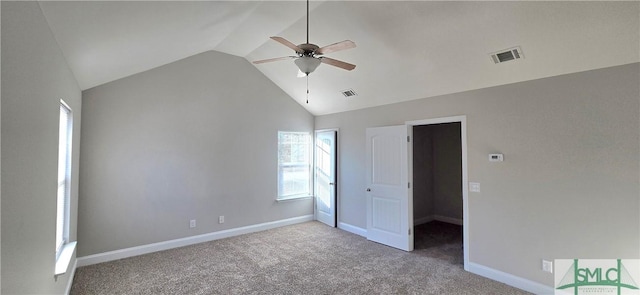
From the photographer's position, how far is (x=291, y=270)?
11.6 ft

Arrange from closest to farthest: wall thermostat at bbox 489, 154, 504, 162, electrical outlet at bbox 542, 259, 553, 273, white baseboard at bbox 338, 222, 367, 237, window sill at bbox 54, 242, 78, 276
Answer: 1. window sill at bbox 54, 242, 78, 276
2. electrical outlet at bbox 542, 259, 553, 273
3. wall thermostat at bbox 489, 154, 504, 162
4. white baseboard at bbox 338, 222, 367, 237

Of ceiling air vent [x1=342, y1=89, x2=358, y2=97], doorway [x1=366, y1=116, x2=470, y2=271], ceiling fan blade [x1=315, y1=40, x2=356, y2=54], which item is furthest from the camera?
ceiling air vent [x1=342, y1=89, x2=358, y2=97]

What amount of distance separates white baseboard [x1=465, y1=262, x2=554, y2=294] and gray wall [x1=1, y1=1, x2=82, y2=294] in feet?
13.7

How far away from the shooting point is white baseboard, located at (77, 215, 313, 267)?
145 inches

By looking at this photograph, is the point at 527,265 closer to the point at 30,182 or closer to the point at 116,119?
the point at 30,182

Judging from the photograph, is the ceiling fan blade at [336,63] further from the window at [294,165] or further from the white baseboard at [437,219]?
the white baseboard at [437,219]

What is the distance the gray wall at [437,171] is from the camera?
5.93 meters

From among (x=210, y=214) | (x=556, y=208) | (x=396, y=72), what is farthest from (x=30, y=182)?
(x=556, y=208)

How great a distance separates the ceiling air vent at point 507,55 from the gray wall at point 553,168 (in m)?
0.40

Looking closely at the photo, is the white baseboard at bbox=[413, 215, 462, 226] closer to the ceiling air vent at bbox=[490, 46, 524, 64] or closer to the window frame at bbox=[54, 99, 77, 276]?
the ceiling air vent at bbox=[490, 46, 524, 64]

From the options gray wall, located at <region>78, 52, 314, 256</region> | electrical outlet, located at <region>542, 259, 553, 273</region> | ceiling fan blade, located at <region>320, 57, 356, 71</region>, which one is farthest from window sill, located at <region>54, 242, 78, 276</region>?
electrical outlet, located at <region>542, 259, 553, 273</region>

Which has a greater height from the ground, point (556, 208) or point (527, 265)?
point (556, 208)

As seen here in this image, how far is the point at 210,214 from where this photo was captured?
4672mm

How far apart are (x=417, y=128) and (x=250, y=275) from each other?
4.41 meters
